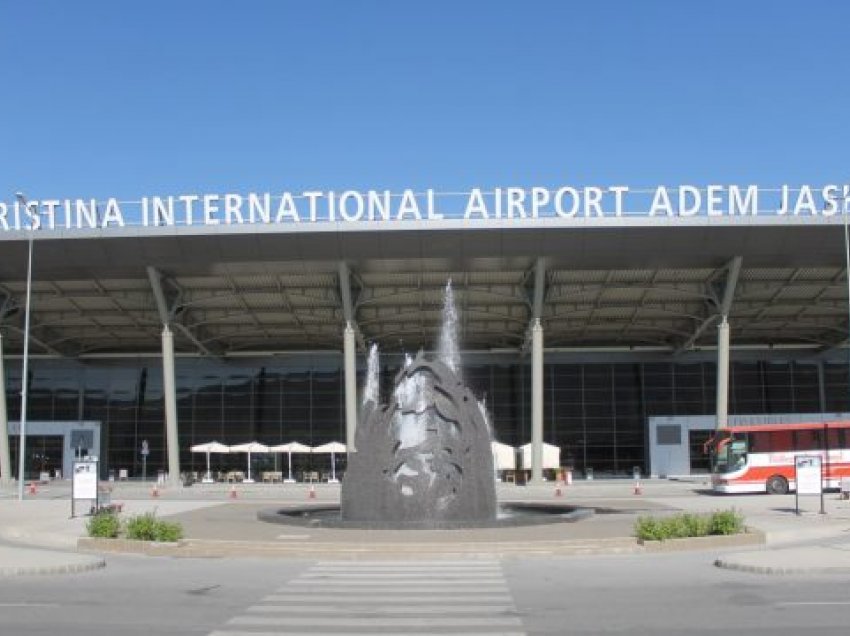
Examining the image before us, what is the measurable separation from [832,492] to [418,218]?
74.4 feet

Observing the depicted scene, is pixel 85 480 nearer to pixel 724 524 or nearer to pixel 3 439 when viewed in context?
pixel 724 524

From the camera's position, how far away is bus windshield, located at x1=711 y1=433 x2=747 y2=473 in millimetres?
43281

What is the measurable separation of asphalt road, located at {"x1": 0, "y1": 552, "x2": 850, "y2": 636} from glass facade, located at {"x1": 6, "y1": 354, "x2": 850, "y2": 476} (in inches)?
2236

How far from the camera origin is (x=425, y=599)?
1319 cm

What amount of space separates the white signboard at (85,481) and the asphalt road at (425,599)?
11682 millimetres

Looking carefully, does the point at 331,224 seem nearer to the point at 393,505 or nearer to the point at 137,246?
the point at 137,246

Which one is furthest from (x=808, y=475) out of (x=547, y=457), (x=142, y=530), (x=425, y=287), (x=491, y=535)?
(x=425, y=287)

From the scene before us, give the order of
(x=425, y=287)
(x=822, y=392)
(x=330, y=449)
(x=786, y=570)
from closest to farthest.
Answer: (x=786, y=570), (x=425, y=287), (x=330, y=449), (x=822, y=392)

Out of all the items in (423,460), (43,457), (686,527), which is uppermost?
(423,460)

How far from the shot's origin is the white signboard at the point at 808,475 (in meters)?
30.0

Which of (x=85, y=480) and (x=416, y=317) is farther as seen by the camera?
(x=416, y=317)

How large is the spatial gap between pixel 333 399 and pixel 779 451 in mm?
39470

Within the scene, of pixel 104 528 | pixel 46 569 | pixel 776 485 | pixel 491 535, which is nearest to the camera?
pixel 46 569

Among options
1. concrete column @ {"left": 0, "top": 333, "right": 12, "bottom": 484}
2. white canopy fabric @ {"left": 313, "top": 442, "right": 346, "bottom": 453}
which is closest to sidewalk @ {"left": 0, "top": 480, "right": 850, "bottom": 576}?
concrete column @ {"left": 0, "top": 333, "right": 12, "bottom": 484}
